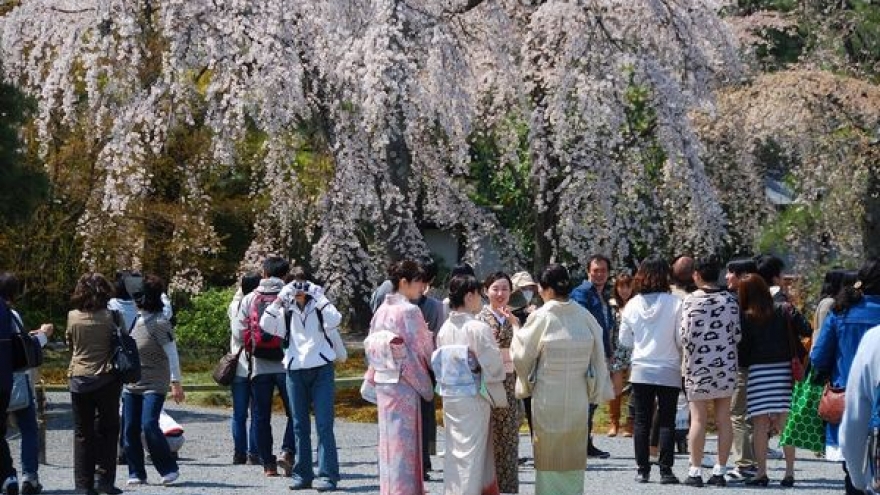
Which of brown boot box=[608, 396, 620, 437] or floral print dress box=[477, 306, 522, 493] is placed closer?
floral print dress box=[477, 306, 522, 493]

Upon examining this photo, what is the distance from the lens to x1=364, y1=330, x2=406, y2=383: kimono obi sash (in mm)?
9992

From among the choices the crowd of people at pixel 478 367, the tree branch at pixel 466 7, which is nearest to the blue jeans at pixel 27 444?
the crowd of people at pixel 478 367

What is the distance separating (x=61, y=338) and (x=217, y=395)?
25.2 feet

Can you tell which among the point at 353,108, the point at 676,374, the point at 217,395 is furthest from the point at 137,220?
the point at 676,374

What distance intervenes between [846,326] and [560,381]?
181 centimetres

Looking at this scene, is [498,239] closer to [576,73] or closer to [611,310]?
[576,73]

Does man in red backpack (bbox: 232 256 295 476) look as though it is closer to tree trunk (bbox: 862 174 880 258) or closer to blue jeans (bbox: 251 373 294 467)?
blue jeans (bbox: 251 373 294 467)

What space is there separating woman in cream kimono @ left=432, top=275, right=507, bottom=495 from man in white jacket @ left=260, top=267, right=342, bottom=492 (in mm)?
1406

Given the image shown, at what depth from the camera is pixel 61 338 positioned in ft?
88.4

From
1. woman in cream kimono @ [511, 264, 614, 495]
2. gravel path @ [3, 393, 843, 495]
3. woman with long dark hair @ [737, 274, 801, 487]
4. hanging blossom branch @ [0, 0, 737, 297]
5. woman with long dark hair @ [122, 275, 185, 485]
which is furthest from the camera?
hanging blossom branch @ [0, 0, 737, 297]

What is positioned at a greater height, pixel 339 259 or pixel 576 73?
pixel 576 73

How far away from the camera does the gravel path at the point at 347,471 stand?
11.4 metres

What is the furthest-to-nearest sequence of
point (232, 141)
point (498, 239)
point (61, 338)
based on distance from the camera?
1. point (61, 338)
2. point (498, 239)
3. point (232, 141)

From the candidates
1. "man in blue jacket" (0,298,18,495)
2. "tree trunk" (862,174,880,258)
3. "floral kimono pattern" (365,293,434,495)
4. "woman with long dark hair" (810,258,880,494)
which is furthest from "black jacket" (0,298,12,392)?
"tree trunk" (862,174,880,258)
